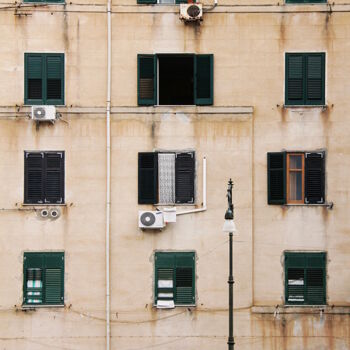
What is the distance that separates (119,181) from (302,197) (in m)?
6.46

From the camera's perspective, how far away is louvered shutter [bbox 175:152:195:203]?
1063 inches

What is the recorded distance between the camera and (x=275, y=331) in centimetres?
2683

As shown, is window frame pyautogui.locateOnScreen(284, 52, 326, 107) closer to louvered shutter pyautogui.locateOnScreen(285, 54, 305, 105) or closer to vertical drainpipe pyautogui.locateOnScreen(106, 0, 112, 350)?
louvered shutter pyautogui.locateOnScreen(285, 54, 305, 105)

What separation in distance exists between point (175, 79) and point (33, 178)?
618 centimetres

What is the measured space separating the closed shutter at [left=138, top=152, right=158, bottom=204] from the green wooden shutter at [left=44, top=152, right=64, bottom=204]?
275cm

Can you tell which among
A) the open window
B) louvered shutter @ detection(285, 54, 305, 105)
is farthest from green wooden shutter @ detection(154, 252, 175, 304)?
louvered shutter @ detection(285, 54, 305, 105)

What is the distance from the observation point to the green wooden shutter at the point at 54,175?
27016 mm

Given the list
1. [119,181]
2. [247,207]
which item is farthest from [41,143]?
[247,207]

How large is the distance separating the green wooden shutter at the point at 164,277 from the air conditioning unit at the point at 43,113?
6198mm

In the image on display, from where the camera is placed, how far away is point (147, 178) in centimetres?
2695

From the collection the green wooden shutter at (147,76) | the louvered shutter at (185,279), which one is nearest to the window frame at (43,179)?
the green wooden shutter at (147,76)

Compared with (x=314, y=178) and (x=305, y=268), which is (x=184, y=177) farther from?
(x=305, y=268)

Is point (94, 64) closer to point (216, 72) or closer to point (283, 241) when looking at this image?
point (216, 72)

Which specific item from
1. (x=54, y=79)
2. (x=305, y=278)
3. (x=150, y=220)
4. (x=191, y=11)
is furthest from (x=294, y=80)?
(x=54, y=79)
